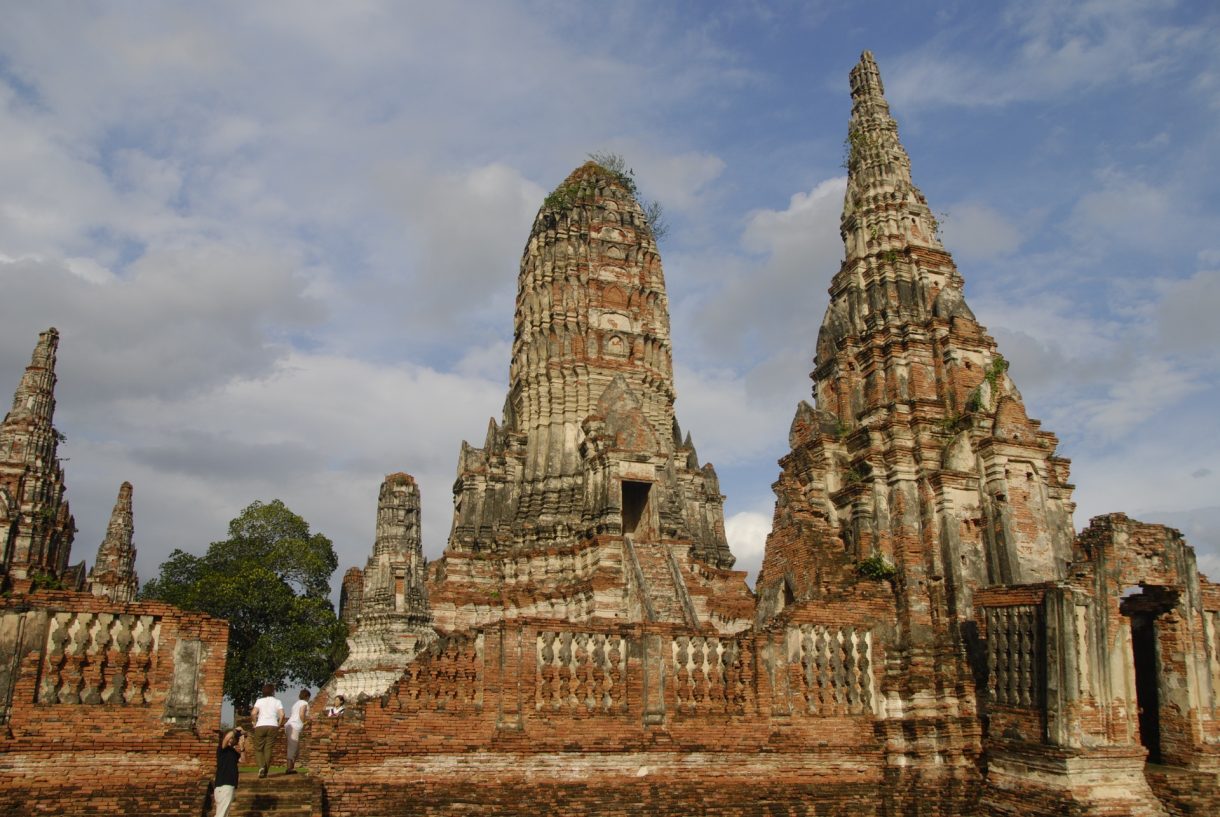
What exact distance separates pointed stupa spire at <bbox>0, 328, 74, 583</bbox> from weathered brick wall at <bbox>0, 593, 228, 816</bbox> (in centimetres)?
2710

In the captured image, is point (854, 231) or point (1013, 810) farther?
point (854, 231)

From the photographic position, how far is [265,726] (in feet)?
41.1

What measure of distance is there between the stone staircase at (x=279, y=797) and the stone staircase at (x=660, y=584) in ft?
35.3

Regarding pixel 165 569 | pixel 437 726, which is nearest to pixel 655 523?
pixel 437 726

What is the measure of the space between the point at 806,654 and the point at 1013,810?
3374mm

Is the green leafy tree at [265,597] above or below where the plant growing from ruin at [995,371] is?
below

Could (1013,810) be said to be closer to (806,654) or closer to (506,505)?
(806,654)

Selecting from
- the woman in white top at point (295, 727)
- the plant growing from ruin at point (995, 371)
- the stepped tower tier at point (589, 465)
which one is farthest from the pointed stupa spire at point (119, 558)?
the plant growing from ruin at point (995, 371)

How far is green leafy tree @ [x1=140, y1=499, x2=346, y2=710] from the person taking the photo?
3306 cm

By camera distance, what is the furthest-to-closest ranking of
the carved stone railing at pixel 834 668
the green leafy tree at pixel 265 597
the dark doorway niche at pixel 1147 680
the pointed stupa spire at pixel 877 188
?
the green leafy tree at pixel 265 597 → the pointed stupa spire at pixel 877 188 → the carved stone railing at pixel 834 668 → the dark doorway niche at pixel 1147 680

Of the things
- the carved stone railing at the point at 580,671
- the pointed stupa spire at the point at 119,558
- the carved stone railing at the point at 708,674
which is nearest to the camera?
the carved stone railing at the point at 580,671

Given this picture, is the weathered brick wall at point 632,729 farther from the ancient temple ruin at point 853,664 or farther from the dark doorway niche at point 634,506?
the dark doorway niche at point 634,506

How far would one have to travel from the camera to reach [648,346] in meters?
30.7

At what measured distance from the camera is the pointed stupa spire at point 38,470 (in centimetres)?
3481
